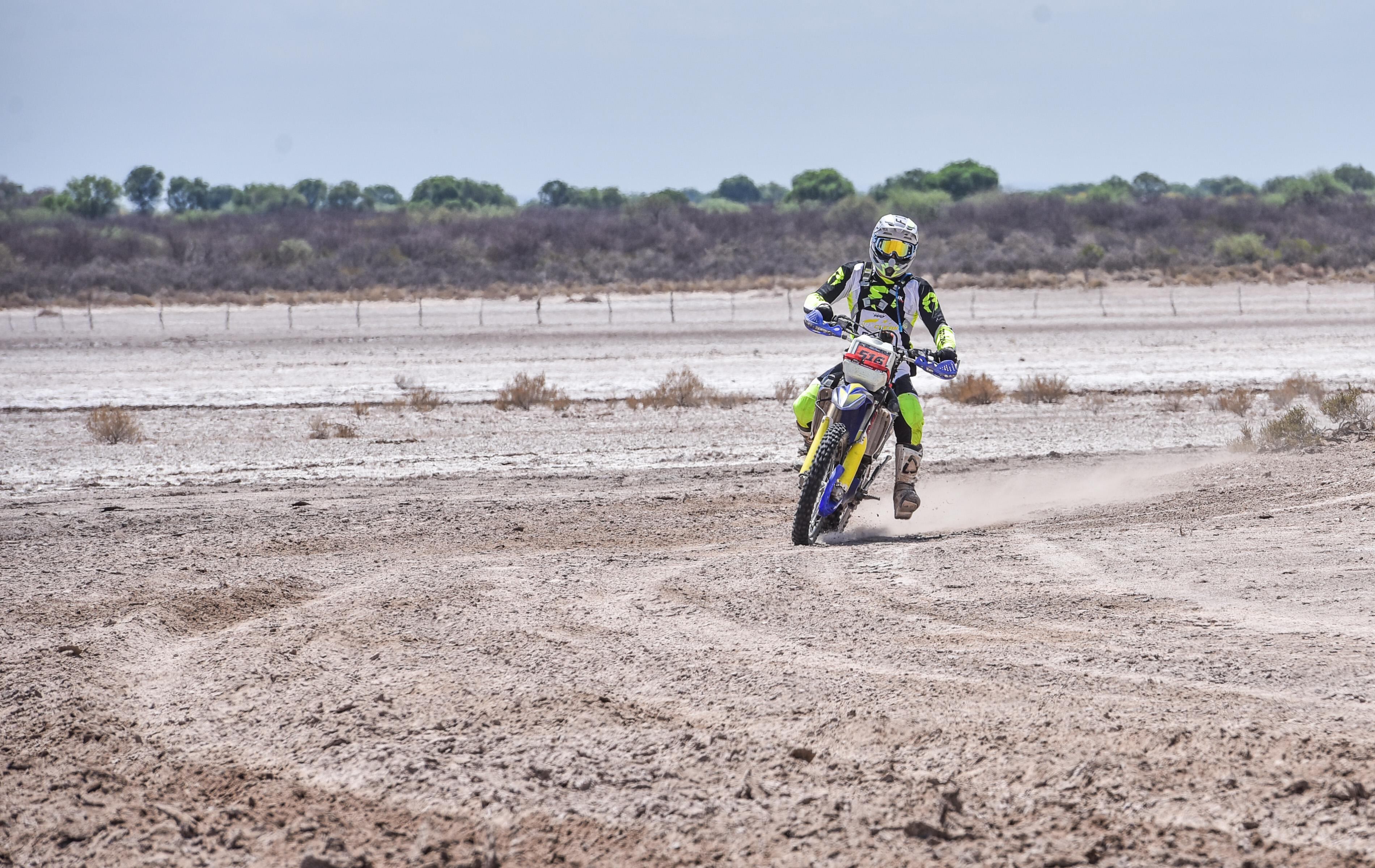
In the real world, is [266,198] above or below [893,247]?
above

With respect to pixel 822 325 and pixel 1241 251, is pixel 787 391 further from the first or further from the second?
pixel 1241 251

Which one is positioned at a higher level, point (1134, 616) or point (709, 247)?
point (709, 247)

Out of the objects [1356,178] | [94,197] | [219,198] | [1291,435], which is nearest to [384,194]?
[219,198]

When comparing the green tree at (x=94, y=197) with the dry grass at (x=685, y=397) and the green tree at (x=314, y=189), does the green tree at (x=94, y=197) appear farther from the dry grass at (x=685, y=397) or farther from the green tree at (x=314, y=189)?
the dry grass at (x=685, y=397)

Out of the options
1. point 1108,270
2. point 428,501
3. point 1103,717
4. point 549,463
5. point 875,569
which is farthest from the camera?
point 1108,270

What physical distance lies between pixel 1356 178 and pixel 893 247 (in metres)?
102

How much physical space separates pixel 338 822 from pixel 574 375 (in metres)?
20.5

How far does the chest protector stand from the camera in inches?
343

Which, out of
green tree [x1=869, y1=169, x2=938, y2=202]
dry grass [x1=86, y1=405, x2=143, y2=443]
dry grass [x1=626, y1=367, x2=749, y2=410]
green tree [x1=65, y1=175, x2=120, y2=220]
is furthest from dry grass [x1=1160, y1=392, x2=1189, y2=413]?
green tree [x1=65, y1=175, x2=120, y2=220]

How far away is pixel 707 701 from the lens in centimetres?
494

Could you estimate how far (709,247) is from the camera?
2229 inches

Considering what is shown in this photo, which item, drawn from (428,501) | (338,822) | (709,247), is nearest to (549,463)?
(428,501)

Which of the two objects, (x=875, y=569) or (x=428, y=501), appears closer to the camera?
(x=875, y=569)

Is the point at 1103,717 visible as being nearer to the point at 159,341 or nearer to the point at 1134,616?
the point at 1134,616
